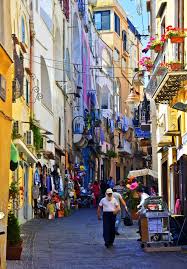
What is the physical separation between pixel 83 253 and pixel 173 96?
6283 millimetres

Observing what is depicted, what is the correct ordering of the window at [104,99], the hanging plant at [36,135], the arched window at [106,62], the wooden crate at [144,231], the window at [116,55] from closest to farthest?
the wooden crate at [144,231] < the hanging plant at [36,135] < the window at [104,99] < the arched window at [106,62] < the window at [116,55]

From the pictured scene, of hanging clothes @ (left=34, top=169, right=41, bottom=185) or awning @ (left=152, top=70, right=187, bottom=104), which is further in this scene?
hanging clothes @ (left=34, top=169, right=41, bottom=185)

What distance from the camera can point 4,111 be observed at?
11188 mm

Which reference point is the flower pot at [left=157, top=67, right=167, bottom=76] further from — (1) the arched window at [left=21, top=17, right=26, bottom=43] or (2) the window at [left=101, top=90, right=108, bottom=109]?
(2) the window at [left=101, top=90, right=108, bottom=109]

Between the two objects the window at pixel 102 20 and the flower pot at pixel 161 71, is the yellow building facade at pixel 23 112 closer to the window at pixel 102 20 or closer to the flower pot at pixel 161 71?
the flower pot at pixel 161 71

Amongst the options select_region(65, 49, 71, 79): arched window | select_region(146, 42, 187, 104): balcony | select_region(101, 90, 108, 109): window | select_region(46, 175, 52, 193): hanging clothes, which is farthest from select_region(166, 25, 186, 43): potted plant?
select_region(101, 90, 108, 109): window

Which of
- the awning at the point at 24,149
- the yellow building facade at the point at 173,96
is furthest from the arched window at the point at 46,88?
the yellow building facade at the point at 173,96

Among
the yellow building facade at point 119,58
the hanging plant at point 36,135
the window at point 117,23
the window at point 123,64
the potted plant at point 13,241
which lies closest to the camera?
the potted plant at point 13,241

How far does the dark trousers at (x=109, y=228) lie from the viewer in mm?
16375

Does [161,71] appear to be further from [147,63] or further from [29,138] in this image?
[29,138]

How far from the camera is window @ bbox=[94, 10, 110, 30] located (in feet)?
223

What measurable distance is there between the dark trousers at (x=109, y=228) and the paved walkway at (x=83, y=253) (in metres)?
0.24

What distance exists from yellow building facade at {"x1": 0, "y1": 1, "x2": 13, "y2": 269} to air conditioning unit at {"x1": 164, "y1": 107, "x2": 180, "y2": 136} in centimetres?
913

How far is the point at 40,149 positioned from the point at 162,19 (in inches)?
363
